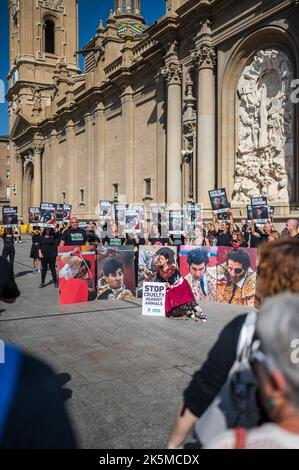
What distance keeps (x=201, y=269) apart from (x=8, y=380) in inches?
378

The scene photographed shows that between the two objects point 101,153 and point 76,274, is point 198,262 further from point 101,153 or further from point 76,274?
point 101,153

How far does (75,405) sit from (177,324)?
3919 mm

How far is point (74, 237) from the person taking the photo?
11273 millimetres

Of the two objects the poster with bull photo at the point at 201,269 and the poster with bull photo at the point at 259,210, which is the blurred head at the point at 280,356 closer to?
the poster with bull photo at the point at 201,269

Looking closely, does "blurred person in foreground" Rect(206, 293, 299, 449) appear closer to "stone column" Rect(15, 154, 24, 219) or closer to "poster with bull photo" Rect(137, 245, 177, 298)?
"poster with bull photo" Rect(137, 245, 177, 298)

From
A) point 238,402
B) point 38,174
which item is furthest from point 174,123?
point 38,174

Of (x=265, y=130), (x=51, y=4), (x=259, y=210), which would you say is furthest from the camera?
(x=51, y=4)

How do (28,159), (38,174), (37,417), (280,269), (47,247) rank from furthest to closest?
(28,159)
(38,174)
(47,247)
(280,269)
(37,417)

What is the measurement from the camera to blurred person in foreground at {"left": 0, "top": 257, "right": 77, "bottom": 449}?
49.8 inches

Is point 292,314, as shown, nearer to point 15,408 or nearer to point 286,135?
point 15,408

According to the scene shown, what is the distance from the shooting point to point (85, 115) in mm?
35719

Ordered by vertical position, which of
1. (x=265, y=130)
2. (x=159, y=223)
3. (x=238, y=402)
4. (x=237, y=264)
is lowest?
(x=237, y=264)

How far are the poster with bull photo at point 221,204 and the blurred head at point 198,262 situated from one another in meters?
3.64

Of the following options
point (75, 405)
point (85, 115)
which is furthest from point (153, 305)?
point (85, 115)
